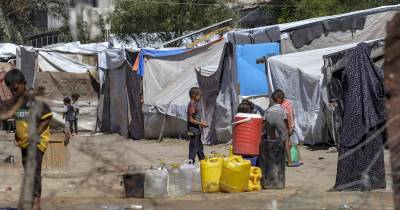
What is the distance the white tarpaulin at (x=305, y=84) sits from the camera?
54.7 ft

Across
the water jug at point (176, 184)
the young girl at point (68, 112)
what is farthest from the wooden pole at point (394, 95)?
the young girl at point (68, 112)

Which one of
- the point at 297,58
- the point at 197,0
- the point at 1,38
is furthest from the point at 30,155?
the point at 1,38

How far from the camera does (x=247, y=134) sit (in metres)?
11.9

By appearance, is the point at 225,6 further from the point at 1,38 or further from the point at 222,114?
the point at 222,114

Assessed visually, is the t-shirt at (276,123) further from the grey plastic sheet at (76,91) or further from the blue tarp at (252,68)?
the grey plastic sheet at (76,91)

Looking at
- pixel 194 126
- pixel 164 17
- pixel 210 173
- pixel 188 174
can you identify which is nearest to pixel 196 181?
pixel 188 174

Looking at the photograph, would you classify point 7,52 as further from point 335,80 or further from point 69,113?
point 335,80

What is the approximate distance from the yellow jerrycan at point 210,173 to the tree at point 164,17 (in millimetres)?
20580

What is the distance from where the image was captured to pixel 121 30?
32656 mm

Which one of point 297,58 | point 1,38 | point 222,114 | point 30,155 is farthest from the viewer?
point 1,38

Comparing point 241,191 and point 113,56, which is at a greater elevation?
point 113,56

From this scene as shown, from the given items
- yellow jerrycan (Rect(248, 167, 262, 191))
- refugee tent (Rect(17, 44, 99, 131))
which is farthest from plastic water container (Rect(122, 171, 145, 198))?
refugee tent (Rect(17, 44, 99, 131))

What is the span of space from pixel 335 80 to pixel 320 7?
1336 cm

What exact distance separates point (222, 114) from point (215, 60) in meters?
1.55
